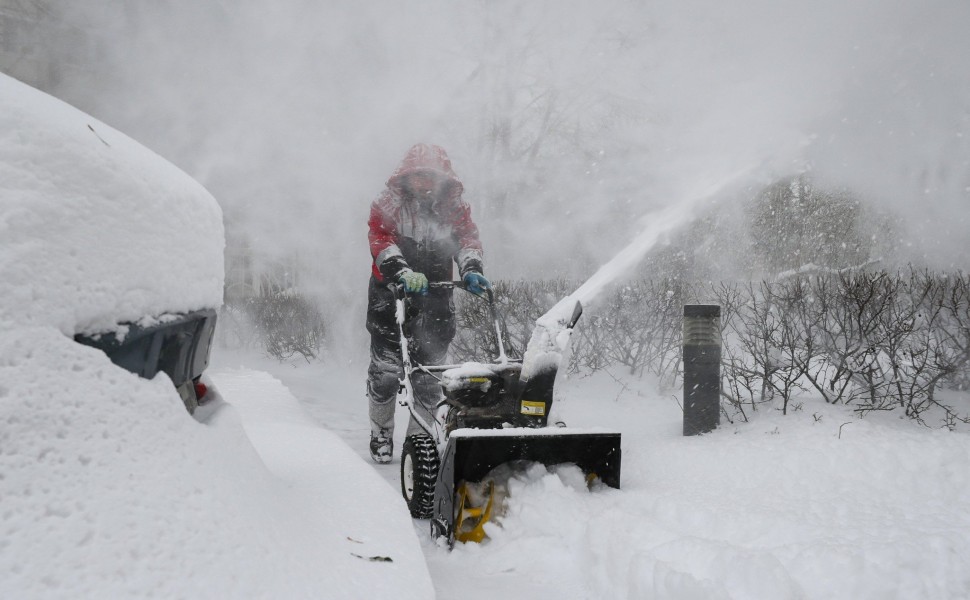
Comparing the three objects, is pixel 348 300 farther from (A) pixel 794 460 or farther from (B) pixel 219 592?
(B) pixel 219 592

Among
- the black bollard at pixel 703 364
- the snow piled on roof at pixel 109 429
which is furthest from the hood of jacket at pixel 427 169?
the snow piled on roof at pixel 109 429

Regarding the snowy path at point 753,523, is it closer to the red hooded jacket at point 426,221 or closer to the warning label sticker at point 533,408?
the warning label sticker at point 533,408

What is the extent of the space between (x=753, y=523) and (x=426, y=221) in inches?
124

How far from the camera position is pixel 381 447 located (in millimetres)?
4621

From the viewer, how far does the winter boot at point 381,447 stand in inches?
181

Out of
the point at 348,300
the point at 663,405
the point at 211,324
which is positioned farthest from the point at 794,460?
the point at 348,300

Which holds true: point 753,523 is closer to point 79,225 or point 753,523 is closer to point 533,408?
point 533,408

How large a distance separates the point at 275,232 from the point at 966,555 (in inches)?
766

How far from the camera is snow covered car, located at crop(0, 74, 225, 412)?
3.14ft

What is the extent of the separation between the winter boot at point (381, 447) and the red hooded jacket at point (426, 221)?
1163 mm

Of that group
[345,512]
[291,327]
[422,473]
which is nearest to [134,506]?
[345,512]

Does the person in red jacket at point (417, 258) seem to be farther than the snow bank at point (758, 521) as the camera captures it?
Yes

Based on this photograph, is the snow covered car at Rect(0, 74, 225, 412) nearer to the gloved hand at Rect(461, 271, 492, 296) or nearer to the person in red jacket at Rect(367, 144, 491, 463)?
the gloved hand at Rect(461, 271, 492, 296)

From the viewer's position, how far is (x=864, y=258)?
397 inches
